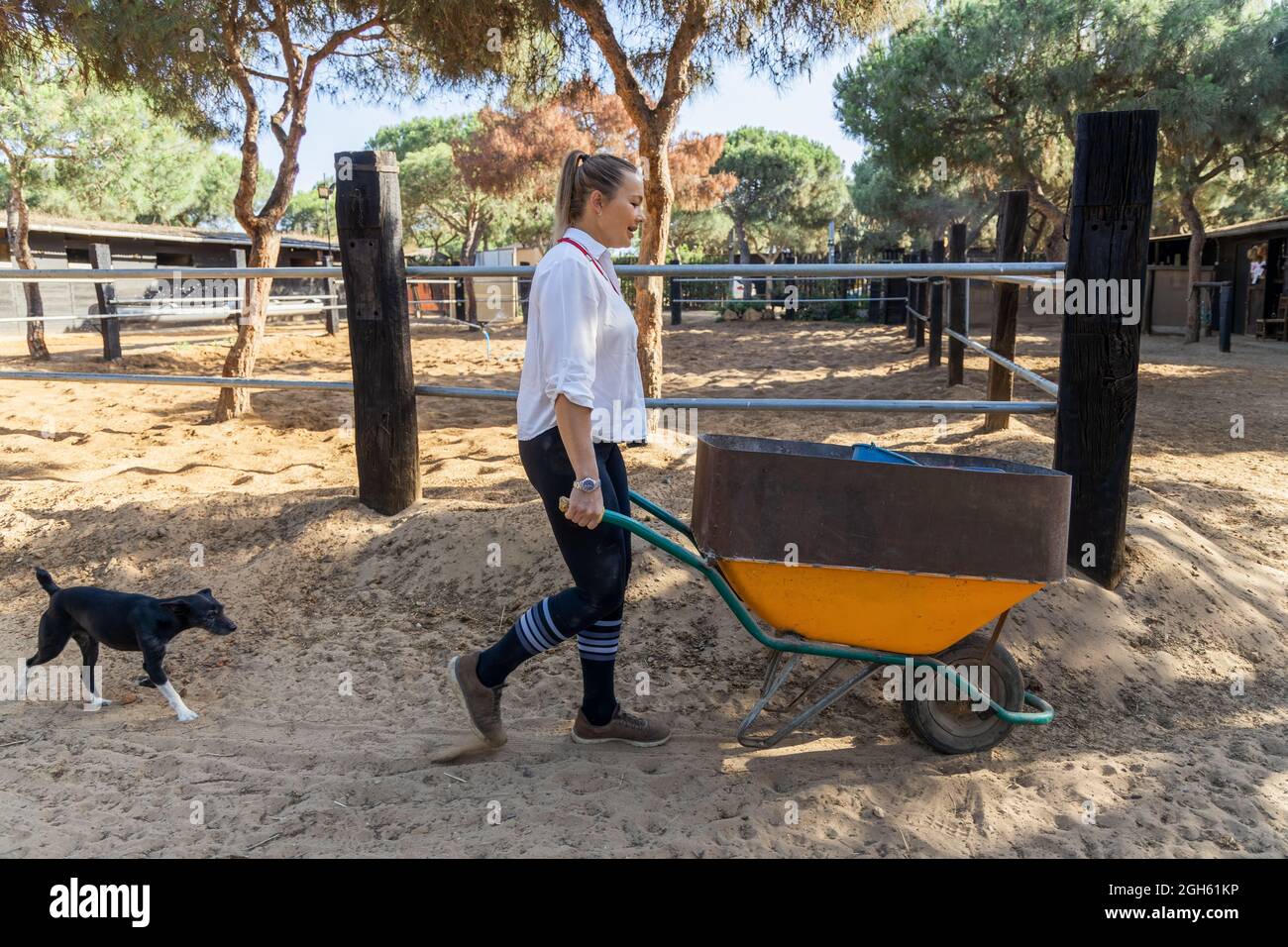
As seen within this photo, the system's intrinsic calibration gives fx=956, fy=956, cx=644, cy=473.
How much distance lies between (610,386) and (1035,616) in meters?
1.86

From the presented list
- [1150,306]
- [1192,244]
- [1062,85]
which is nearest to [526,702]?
[1062,85]

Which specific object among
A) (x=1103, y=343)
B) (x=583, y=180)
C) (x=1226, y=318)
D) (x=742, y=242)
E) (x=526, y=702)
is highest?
(x=742, y=242)

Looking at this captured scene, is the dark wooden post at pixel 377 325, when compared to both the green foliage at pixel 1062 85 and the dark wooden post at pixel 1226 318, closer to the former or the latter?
the dark wooden post at pixel 1226 318

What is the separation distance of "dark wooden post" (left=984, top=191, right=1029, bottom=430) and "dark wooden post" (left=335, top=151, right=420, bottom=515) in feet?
13.2

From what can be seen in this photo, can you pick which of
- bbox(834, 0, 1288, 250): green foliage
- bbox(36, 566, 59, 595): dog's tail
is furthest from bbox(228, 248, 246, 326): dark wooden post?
bbox(834, 0, 1288, 250): green foliage

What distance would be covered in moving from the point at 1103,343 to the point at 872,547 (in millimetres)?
1581

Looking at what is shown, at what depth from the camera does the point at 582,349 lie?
2299 millimetres

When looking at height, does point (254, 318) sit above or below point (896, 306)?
above

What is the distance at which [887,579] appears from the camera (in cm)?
248

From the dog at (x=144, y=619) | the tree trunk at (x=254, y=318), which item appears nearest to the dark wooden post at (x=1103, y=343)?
the dog at (x=144, y=619)

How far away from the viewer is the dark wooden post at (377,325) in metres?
4.11

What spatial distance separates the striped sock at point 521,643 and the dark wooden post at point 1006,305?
477 cm

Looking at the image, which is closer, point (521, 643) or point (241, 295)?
point (521, 643)

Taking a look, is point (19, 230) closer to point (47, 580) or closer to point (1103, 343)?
point (47, 580)
